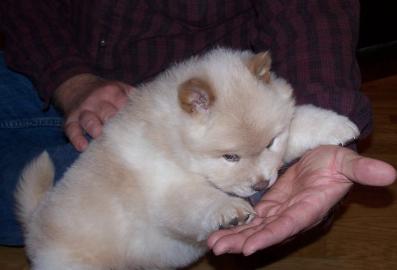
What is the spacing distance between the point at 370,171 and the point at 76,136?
4.22 feet

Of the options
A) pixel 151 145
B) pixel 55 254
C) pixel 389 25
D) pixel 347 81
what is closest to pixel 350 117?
pixel 347 81

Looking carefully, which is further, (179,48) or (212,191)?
(179,48)

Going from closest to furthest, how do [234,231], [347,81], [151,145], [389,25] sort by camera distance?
[234,231] < [151,145] < [347,81] < [389,25]

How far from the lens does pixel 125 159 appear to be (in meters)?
1.83

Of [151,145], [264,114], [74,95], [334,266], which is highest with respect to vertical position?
[264,114]

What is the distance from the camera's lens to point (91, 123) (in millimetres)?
2193

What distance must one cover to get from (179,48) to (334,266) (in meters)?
1.48

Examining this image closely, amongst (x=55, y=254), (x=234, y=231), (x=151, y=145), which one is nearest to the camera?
(x=234, y=231)

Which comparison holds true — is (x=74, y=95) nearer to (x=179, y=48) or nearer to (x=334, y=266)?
(x=179, y=48)

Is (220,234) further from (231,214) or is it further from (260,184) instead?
(260,184)

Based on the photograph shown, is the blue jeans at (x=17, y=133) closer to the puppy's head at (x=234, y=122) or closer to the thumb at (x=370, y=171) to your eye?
the puppy's head at (x=234, y=122)

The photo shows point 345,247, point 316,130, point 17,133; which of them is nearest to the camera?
point 316,130

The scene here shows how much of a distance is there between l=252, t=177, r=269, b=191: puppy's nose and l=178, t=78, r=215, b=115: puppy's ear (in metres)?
0.30

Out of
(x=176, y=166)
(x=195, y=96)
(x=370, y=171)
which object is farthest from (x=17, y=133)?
(x=370, y=171)
